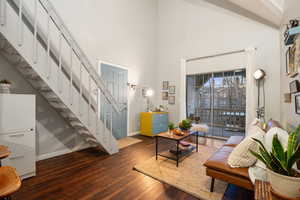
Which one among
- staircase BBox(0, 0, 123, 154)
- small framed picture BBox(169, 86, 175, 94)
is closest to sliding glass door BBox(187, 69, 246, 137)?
small framed picture BBox(169, 86, 175, 94)

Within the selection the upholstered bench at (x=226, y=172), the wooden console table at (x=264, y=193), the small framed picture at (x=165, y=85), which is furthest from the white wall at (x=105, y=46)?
the wooden console table at (x=264, y=193)

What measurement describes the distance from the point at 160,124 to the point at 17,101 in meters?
3.70

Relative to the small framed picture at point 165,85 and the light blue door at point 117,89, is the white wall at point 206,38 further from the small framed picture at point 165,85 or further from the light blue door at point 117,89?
the light blue door at point 117,89

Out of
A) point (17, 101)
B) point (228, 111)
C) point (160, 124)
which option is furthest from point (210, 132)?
point (17, 101)

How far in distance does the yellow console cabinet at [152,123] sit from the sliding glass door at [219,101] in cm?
105

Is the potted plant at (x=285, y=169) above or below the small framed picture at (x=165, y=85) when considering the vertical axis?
below

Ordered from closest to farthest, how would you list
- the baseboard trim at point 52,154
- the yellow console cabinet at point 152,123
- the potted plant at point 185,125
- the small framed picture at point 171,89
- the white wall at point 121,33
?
the baseboard trim at point 52,154 < the potted plant at point 185,125 < the white wall at point 121,33 < the yellow console cabinet at point 152,123 < the small framed picture at point 171,89

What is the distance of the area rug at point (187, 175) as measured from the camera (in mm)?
1835

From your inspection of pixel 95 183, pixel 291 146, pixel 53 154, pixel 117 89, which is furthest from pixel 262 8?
pixel 53 154

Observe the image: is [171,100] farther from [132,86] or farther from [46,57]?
[46,57]

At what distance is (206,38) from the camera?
452cm

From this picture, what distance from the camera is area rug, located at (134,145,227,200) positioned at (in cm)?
183

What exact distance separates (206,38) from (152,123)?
3265 millimetres

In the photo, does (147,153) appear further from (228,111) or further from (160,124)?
(228,111)
